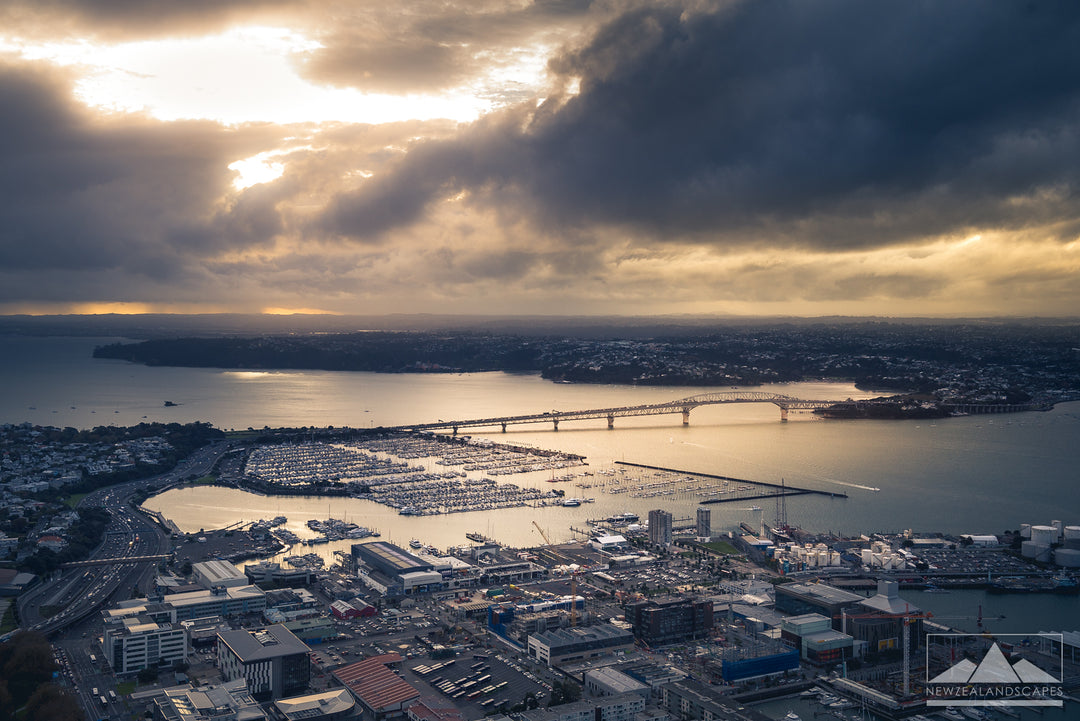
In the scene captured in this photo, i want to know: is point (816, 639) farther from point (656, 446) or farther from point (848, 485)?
point (656, 446)

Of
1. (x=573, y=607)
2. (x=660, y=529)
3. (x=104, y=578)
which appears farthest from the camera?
(x=660, y=529)

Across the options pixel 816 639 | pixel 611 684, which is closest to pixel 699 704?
pixel 611 684

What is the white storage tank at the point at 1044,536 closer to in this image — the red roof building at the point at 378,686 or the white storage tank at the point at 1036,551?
the white storage tank at the point at 1036,551

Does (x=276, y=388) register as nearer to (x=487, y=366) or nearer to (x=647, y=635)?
(x=487, y=366)

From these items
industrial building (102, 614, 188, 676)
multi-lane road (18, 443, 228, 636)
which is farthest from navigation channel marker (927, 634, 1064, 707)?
multi-lane road (18, 443, 228, 636)

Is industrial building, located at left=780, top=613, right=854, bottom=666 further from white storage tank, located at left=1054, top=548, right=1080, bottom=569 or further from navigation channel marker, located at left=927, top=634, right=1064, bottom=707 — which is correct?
white storage tank, located at left=1054, top=548, right=1080, bottom=569

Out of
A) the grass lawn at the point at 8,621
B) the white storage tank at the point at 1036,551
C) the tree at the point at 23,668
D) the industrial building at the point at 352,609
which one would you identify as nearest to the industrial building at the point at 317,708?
the tree at the point at 23,668
